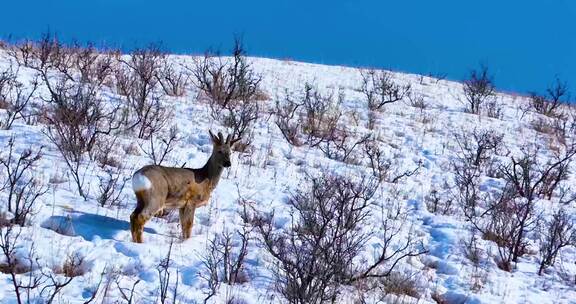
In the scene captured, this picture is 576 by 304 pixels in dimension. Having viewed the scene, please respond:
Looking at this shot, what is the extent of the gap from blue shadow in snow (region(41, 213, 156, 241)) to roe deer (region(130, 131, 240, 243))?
1.00 ft

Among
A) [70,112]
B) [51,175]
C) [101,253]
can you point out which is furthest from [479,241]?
[70,112]

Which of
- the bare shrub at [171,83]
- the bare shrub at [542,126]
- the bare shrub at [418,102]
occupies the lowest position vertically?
the bare shrub at [171,83]

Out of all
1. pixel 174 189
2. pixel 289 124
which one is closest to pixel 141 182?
pixel 174 189

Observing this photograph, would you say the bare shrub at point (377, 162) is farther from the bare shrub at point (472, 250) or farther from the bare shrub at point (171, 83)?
the bare shrub at point (171, 83)

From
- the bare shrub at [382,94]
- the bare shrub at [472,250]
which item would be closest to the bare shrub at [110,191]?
the bare shrub at [472,250]

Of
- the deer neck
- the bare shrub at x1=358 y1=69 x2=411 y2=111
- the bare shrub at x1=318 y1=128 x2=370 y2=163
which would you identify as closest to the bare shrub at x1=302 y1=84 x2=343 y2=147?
the bare shrub at x1=318 y1=128 x2=370 y2=163

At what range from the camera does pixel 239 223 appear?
774cm

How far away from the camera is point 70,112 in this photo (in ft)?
32.4

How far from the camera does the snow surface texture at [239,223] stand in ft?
19.4

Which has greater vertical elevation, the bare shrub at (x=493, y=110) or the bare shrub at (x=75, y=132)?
the bare shrub at (x=493, y=110)

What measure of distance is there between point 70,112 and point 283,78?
31.4ft

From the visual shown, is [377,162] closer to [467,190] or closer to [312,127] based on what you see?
[312,127]

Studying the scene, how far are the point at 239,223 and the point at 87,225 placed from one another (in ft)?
5.71

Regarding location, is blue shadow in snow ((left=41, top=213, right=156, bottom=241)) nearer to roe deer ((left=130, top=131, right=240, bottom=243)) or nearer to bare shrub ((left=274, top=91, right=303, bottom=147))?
roe deer ((left=130, top=131, right=240, bottom=243))
